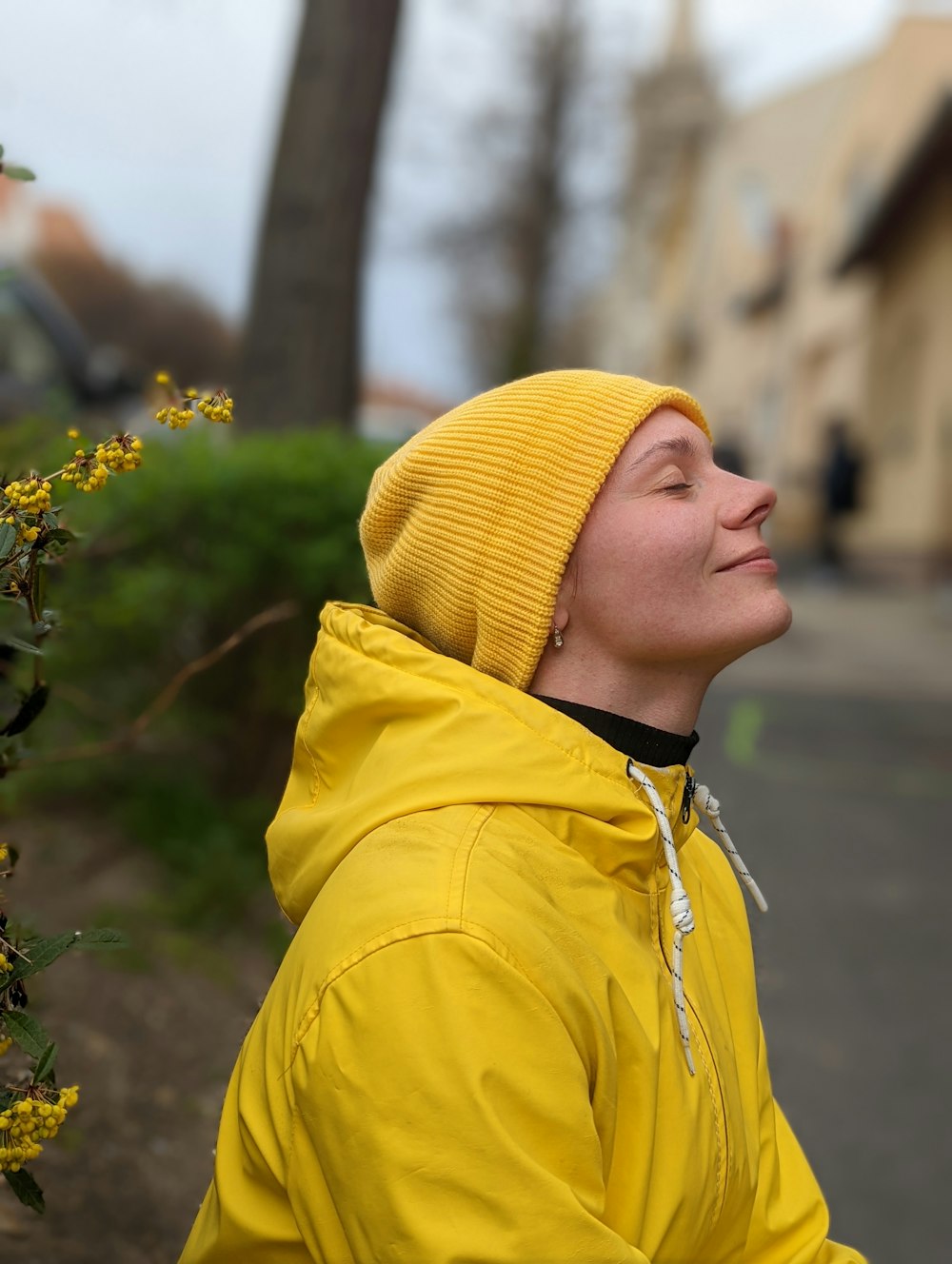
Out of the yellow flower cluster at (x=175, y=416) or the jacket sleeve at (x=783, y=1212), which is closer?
the yellow flower cluster at (x=175, y=416)

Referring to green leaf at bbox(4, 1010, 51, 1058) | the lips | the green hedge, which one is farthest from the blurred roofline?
green leaf at bbox(4, 1010, 51, 1058)

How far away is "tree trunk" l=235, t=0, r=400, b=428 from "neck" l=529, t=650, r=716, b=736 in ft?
16.7

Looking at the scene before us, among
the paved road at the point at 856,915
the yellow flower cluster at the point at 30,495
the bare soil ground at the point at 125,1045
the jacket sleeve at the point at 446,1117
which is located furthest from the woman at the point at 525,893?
the bare soil ground at the point at 125,1045

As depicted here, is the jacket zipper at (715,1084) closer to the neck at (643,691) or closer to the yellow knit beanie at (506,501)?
the neck at (643,691)

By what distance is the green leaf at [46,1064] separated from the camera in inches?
57.7

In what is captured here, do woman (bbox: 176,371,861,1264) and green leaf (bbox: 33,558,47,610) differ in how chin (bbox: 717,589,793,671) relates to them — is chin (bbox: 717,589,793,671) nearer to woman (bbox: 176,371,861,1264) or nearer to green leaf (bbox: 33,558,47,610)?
woman (bbox: 176,371,861,1264)

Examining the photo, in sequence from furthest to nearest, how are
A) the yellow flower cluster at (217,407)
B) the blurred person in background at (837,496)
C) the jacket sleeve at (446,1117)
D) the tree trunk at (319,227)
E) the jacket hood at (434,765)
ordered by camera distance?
the blurred person in background at (837,496)
the tree trunk at (319,227)
the yellow flower cluster at (217,407)
the jacket hood at (434,765)
the jacket sleeve at (446,1117)

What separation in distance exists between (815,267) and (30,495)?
81.3ft

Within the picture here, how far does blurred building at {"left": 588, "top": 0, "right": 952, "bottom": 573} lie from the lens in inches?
615

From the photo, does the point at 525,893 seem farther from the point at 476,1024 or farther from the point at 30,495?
the point at 30,495

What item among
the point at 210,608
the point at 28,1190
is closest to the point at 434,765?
the point at 28,1190

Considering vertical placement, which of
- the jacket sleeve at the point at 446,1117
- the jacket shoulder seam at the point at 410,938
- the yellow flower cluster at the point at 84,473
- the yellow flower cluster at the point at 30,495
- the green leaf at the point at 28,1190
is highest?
the yellow flower cluster at the point at 84,473

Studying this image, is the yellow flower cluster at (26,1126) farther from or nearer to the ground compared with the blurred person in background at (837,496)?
farther from the ground

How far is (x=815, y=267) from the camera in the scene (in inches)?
958
